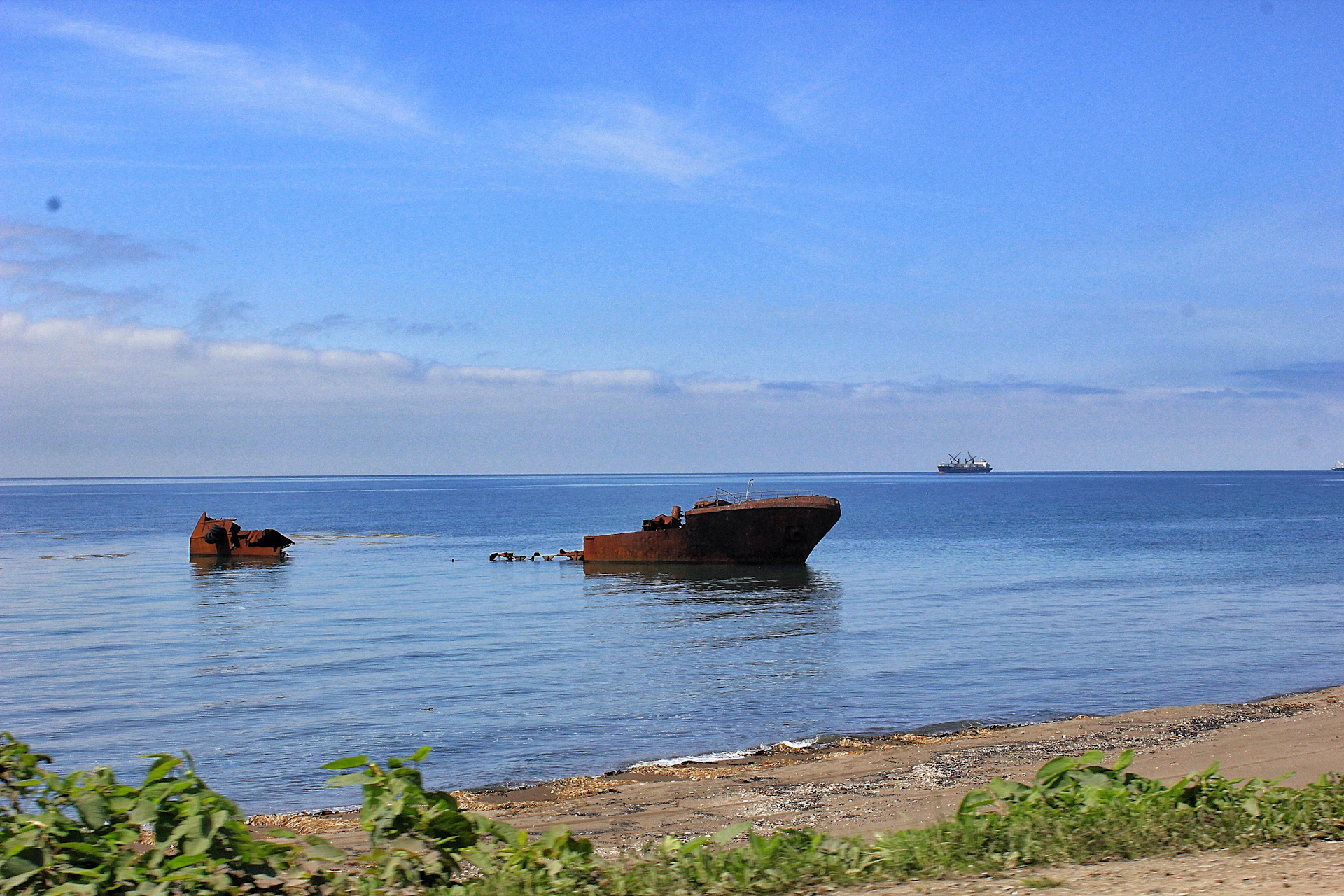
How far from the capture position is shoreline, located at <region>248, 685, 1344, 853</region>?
998cm

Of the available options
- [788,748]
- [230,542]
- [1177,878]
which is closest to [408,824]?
[1177,878]

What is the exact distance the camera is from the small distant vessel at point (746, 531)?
45031mm

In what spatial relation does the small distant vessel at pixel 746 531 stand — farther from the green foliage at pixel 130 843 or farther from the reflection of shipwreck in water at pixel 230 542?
the green foliage at pixel 130 843

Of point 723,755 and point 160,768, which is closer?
point 160,768

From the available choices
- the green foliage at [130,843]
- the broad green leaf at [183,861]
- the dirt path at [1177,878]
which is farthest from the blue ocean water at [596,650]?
the dirt path at [1177,878]

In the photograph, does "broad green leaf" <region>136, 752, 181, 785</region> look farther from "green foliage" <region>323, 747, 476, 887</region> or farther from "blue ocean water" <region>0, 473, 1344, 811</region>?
"blue ocean water" <region>0, 473, 1344, 811</region>

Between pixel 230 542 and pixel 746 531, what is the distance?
3078 cm

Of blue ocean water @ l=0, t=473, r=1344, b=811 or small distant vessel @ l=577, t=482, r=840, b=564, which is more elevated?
small distant vessel @ l=577, t=482, r=840, b=564

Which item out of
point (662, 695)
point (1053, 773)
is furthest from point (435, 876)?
point (662, 695)

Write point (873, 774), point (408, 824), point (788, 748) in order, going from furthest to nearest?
1. point (788, 748)
2. point (873, 774)
3. point (408, 824)

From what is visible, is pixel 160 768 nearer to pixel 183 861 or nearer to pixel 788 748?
pixel 183 861

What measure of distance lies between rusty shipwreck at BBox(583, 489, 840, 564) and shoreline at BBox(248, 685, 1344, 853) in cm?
2941

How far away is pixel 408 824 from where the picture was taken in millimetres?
5773

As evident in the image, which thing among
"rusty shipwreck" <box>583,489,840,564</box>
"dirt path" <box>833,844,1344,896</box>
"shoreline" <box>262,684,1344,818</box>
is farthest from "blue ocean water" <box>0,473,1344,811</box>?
"dirt path" <box>833,844,1344,896</box>
